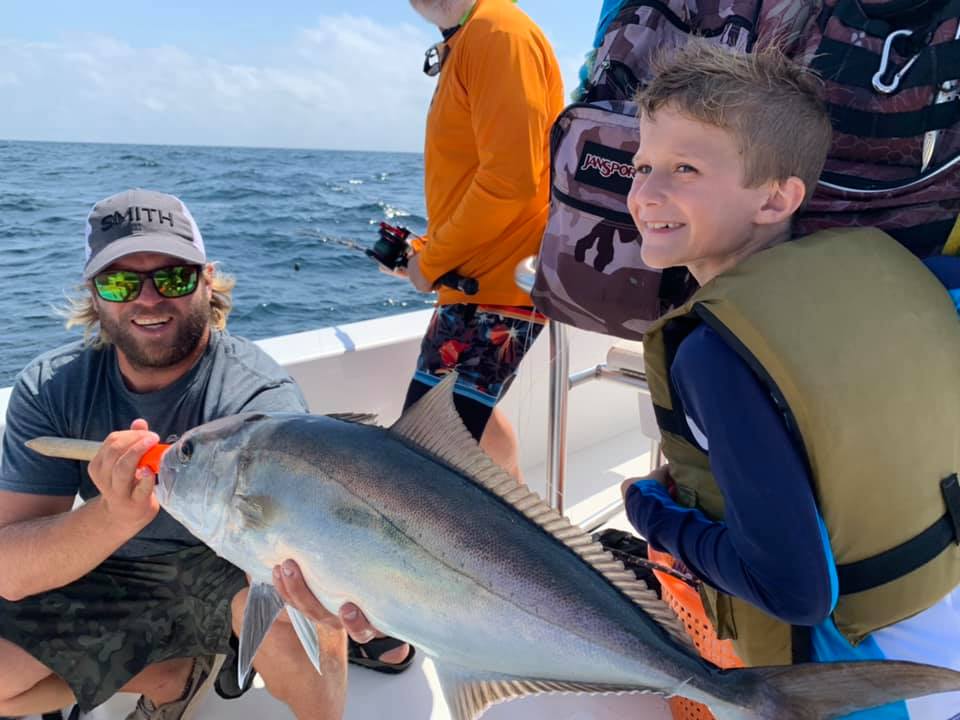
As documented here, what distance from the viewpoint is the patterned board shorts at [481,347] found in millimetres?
2865

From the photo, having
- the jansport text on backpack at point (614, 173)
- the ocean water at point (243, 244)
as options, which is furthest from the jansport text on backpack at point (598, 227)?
the ocean water at point (243, 244)

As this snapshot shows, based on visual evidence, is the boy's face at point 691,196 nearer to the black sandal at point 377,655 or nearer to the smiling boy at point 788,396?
the smiling boy at point 788,396

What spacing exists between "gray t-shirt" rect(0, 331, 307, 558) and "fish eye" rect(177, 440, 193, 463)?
531mm

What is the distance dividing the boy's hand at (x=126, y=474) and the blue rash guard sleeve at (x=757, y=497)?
3.78ft

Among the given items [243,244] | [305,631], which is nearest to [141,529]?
[305,631]

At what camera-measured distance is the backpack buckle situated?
5.11 feet

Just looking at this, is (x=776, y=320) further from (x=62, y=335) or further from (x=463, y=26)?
(x=62, y=335)

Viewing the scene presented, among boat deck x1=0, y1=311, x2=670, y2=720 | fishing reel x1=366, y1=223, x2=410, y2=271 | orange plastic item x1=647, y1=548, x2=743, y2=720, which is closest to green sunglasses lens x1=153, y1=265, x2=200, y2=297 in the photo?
boat deck x1=0, y1=311, x2=670, y2=720

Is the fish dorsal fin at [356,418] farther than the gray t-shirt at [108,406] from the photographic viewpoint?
No

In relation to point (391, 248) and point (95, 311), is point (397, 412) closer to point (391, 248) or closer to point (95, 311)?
point (391, 248)

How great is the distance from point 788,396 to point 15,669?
2.04m

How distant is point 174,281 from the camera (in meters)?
2.21

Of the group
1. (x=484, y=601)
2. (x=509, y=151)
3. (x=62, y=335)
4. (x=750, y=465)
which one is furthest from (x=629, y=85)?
(x=62, y=335)

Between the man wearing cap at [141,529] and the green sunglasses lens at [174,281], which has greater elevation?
the green sunglasses lens at [174,281]
